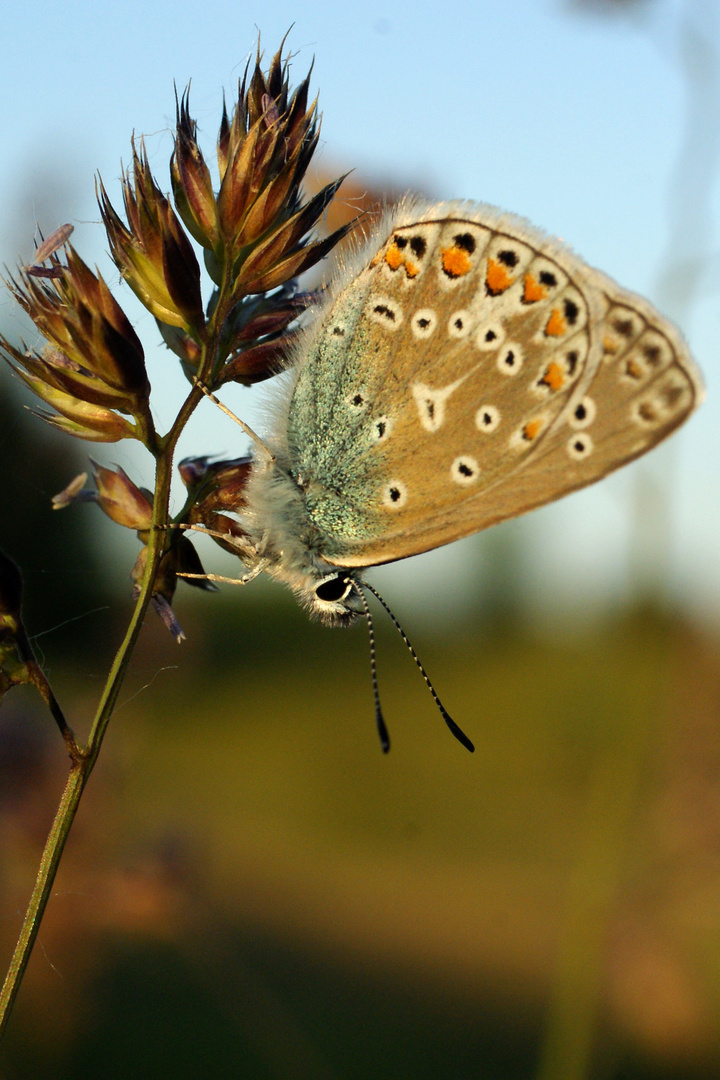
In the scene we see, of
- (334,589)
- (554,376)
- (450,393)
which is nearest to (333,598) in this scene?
(334,589)

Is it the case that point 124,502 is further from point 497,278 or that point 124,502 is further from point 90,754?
point 497,278

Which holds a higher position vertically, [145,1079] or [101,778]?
[101,778]

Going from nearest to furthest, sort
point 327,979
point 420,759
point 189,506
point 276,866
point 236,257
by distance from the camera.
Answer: point 236,257, point 189,506, point 327,979, point 276,866, point 420,759

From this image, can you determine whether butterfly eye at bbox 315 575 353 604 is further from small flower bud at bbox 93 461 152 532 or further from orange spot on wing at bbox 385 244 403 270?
orange spot on wing at bbox 385 244 403 270

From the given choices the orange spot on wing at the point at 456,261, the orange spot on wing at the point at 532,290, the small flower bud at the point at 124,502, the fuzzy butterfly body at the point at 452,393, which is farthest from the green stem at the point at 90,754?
the orange spot on wing at the point at 532,290

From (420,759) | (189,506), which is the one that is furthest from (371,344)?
(420,759)

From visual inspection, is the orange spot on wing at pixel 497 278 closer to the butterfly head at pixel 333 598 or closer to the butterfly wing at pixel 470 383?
the butterfly wing at pixel 470 383

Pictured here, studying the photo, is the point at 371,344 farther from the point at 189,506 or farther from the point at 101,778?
the point at 101,778
